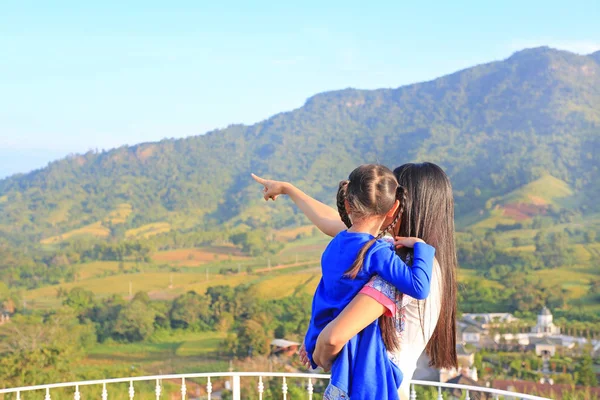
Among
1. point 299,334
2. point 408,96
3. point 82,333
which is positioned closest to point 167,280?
point 82,333

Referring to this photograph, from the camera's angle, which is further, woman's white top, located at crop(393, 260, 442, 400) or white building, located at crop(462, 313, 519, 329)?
white building, located at crop(462, 313, 519, 329)

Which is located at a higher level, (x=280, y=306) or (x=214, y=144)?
(x=214, y=144)

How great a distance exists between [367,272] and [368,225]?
0.31 feet

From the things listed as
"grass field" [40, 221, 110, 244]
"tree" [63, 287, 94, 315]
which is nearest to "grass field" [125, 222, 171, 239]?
"grass field" [40, 221, 110, 244]

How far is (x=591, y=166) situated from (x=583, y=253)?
13.5 metres

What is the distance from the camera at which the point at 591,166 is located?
4894cm

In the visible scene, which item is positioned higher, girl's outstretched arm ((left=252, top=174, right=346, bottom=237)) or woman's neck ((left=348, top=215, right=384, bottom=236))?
girl's outstretched arm ((left=252, top=174, right=346, bottom=237))

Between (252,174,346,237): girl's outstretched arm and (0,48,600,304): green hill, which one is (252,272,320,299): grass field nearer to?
(0,48,600,304): green hill

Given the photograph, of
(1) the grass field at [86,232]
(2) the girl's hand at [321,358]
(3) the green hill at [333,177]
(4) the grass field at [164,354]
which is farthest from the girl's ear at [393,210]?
(1) the grass field at [86,232]

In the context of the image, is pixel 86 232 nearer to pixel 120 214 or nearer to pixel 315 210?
pixel 120 214

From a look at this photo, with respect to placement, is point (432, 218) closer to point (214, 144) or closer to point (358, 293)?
point (358, 293)

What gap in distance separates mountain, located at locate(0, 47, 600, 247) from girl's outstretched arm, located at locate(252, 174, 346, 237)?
45.3m

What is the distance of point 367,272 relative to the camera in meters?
1.12

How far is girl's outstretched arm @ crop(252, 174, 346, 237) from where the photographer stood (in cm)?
155
